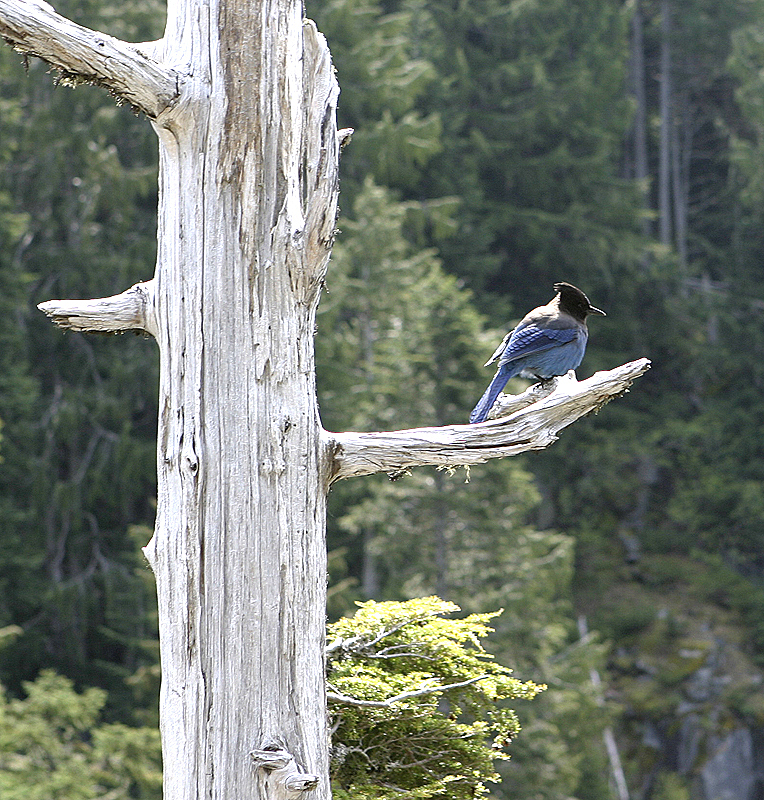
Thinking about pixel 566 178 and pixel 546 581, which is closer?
pixel 546 581

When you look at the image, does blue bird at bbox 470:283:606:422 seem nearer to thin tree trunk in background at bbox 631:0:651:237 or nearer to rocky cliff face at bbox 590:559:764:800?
rocky cliff face at bbox 590:559:764:800

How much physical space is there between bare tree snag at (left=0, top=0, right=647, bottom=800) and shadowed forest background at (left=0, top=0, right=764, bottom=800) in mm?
7350

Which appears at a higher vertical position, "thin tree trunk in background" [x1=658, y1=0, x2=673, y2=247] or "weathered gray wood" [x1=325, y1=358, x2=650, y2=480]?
"thin tree trunk in background" [x1=658, y1=0, x2=673, y2=247]

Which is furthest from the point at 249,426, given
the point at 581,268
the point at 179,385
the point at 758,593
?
the point at 581,268

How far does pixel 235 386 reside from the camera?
342cm

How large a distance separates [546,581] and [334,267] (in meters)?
5.39

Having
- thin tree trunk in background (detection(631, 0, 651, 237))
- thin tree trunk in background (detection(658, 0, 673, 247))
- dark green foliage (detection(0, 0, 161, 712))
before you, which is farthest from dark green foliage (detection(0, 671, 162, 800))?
thin tree trunk in background (detection(631, 0, 651, 237))

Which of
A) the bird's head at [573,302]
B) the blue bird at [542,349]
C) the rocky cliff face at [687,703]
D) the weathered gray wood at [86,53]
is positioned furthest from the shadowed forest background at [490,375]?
the weathered gray wood at [86,53]

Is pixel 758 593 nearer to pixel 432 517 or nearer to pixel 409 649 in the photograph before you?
pixel 432 517

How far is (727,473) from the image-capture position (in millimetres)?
20031

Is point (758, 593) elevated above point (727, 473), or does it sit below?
below

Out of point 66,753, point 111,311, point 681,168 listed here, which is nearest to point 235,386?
point 111,311

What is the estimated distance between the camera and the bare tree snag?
3340mm

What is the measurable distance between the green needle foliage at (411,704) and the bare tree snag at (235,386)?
537 mm
